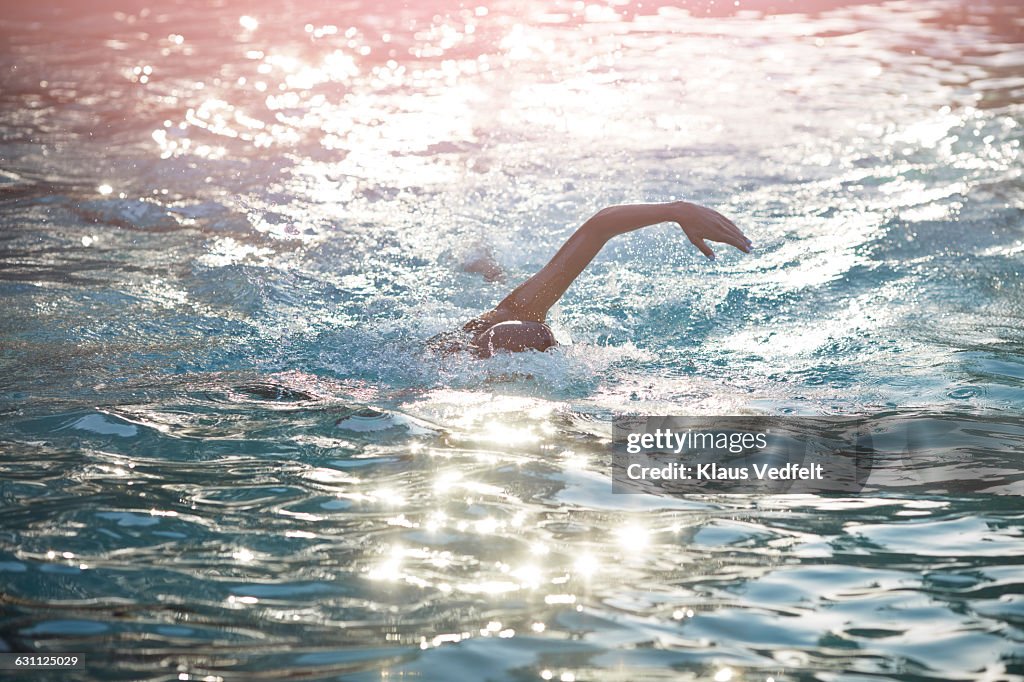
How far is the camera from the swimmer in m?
5.57

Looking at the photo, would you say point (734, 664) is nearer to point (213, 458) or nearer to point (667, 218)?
point (213, 458)

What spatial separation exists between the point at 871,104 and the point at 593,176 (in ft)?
15.1

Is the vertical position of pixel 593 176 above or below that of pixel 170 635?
above

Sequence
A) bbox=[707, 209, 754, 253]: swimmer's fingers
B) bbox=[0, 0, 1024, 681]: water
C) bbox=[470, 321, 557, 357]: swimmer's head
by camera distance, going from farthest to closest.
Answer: bbox=[470, 321, 557, 357]: swimmer's head
bbox=[707, 209, 754, 253]: swimmer's fingers
bbox=[0, 0, 1024, 681]: water

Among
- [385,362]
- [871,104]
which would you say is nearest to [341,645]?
[385,362]

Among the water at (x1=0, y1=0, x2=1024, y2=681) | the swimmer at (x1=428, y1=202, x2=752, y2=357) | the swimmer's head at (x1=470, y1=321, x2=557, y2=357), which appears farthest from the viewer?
the swimmer's head at (x1=470, y1=321, x2=557, y2=357)

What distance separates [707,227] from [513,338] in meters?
1.25

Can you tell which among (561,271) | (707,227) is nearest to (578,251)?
(561,271)

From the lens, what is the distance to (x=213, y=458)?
453 centimetres

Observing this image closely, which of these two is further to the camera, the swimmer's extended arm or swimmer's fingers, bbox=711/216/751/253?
the swimmer's extended arm

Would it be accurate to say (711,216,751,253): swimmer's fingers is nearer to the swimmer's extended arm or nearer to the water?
the swimmer's extended arm

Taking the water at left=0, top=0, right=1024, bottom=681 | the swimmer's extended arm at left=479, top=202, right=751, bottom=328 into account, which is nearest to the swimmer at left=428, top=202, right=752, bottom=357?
the swimmer's extended arm at left=479, top=202, right=751, bottom=328

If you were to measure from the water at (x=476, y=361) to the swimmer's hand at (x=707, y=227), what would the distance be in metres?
0.86

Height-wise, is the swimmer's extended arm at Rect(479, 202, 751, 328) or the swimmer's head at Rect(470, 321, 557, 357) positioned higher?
the swimmer's extended arm at Rect(479, 202, 751, 328)
